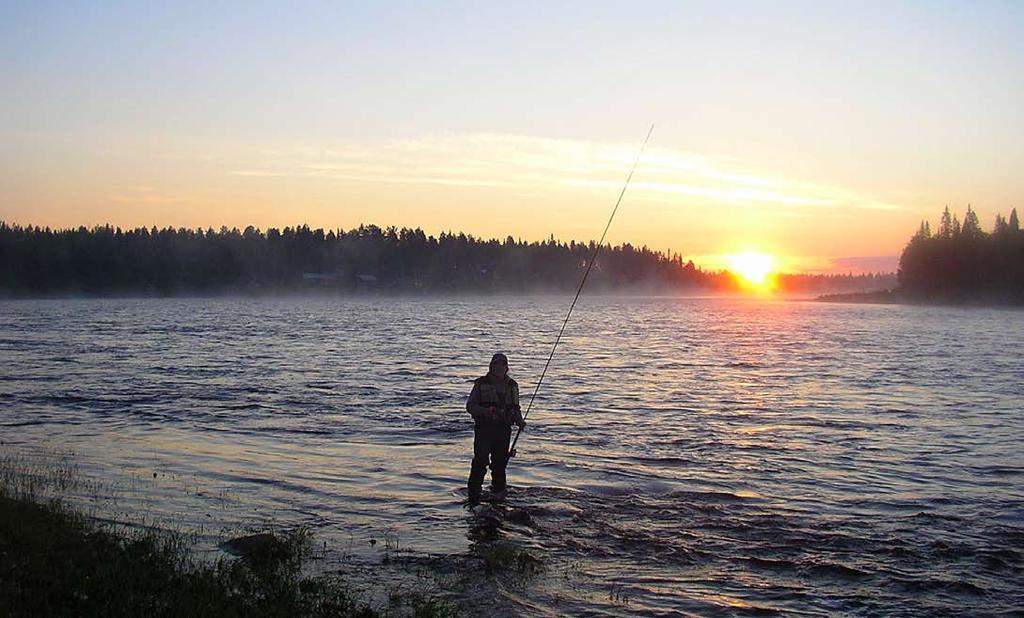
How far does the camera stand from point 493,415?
13.4 meters

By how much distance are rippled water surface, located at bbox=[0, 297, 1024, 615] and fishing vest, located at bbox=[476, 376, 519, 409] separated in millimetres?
1675

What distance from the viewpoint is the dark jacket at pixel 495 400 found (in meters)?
13.4

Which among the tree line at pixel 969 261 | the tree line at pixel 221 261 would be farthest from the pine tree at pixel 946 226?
the tree line at pixel 221 261

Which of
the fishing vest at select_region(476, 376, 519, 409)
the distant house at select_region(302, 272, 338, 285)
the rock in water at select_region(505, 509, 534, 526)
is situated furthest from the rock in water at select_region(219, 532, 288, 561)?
the distant house at select_region(302, 272, 338, 285)

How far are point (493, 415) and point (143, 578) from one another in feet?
20.1

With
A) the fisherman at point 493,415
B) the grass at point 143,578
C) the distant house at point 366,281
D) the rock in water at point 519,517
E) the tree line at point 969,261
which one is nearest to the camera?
the grass at point 143,578

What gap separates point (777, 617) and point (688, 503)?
492 cm

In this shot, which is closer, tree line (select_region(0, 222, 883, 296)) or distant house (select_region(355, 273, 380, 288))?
tree line (select_region(0, 222, 883, 296))

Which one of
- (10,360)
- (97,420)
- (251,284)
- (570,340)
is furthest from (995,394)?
(251,284)

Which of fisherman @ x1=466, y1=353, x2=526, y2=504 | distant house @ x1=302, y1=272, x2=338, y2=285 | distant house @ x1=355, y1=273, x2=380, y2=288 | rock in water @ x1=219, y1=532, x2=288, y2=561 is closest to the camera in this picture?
rock in water @ x1=219, y1=532, x2=288, y2=561

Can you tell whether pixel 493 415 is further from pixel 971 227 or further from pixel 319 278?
pixel 319 278

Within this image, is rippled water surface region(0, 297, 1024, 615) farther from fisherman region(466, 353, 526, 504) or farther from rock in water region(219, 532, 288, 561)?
rock in water region(219, 532, 288, 561)

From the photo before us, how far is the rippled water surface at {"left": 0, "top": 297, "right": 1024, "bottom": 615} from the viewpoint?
10672 mm

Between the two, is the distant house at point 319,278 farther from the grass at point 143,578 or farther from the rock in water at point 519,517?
the grass at point 143,578
